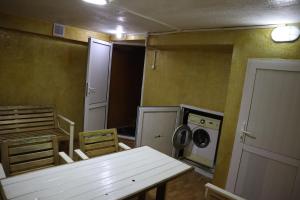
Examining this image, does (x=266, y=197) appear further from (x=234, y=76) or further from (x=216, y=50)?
(x=216, y=50)

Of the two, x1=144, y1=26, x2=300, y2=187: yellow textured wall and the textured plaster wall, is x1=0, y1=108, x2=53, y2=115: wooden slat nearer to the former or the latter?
the textured plaster wall

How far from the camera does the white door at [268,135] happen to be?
2139 mm

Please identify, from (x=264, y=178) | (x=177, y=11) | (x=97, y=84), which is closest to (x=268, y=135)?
(x=264, y=178)

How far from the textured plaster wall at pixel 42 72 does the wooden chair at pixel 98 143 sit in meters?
1.92

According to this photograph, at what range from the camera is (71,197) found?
1.32 m

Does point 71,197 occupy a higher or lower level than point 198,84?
lower

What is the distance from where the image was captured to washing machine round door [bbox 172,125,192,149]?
3.28 metres

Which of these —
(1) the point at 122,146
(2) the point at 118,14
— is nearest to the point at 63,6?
(2) the point at 118,14

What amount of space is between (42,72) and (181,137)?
2592mm

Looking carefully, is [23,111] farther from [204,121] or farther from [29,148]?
[204,121]

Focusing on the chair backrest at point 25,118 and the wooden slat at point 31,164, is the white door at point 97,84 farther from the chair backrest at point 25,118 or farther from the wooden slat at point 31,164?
the wooden slat at point 31,164

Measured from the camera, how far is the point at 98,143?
2258 mm

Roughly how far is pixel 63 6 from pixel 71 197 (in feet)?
6.60

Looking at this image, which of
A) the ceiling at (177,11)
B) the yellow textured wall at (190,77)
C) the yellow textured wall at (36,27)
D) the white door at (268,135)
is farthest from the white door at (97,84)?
the white door at (268,135)
